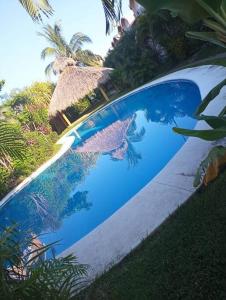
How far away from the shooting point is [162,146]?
9391mm

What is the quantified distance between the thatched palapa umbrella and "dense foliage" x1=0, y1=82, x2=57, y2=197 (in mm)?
1275

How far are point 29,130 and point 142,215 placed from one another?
1761 centimetres

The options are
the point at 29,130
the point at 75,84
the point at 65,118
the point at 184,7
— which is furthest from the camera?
the point at 65,118

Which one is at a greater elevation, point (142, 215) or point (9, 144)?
point (9, 144)

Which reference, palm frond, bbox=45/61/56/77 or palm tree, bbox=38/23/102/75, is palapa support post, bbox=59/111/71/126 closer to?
palm tree, bbox=38/23/102/75

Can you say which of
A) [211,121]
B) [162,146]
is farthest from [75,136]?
[211,121]

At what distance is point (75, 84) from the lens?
22.8m

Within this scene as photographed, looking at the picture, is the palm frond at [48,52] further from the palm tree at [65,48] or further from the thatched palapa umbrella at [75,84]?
the thatched palapa umbrella at [75,84]

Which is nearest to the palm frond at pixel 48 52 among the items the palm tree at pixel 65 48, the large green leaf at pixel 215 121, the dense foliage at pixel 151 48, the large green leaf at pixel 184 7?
the palm tree at pixel 65 48

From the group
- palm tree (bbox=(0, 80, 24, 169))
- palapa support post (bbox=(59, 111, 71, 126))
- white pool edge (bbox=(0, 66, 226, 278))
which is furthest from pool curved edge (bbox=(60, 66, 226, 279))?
palapa support post (bbox=(59, 111, 71, 126))

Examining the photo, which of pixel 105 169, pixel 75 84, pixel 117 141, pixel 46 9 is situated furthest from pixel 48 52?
pixel 46 9

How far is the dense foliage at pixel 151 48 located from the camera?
1582 centimetres

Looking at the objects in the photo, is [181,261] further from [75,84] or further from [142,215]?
[75,84]

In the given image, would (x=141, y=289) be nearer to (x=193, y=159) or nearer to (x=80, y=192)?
(x=193, y=159)
